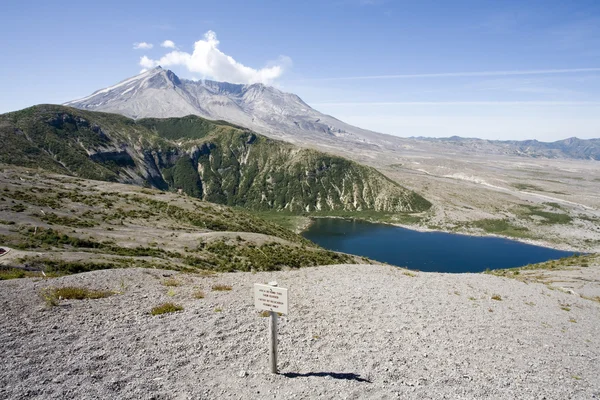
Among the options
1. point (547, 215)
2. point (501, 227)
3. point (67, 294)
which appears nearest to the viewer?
point (67, 294)

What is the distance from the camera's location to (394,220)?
148 metres

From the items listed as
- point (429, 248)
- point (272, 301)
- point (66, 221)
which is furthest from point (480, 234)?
point (272, 301)

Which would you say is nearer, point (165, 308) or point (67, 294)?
point (165, 308)

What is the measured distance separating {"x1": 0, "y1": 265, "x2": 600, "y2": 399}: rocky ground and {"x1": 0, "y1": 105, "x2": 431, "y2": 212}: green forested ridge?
131981 mm

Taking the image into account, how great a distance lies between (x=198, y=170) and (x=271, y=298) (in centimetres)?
19736

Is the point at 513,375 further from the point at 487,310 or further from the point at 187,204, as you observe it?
the point at 187,204

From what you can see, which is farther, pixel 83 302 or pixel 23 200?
pixel 23 200

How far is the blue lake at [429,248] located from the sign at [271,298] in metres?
84.0

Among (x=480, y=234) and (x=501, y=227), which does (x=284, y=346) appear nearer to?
(x=480, y=234)

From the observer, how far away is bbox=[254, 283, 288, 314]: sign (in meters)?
9.38

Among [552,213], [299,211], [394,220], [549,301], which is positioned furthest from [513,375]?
[552,213]

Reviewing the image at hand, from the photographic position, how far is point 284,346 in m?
11.9

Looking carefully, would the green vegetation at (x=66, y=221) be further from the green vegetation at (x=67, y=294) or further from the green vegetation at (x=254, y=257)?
the green vegetation at (x=67, y=294)

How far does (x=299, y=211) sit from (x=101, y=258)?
147m
